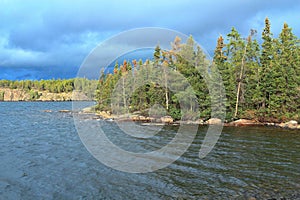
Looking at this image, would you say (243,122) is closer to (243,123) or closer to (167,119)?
(243,123)

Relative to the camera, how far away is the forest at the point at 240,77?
4997 centimetres

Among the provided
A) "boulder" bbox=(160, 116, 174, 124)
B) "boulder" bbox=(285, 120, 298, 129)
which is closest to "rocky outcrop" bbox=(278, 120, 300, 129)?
"boulder" bbox=(285, 120, 298, 129)

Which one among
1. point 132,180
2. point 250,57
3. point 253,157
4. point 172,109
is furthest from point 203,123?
point 132,180

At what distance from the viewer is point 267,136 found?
35.5m

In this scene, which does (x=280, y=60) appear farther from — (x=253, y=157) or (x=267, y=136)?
(x=253, y=157)

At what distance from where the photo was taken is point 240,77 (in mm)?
53281

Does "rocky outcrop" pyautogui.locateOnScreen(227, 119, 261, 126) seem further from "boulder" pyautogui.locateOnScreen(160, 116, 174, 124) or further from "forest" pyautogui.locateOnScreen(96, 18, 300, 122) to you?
"boulder" pyautogui.locateOnScreen(160, 116, 174, 124)

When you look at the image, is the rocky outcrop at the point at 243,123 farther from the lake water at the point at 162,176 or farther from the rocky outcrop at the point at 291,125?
the lake water at the point at 162,176

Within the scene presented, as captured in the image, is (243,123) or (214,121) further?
(214,121)

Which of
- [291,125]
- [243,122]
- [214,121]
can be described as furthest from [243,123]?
[291,125]

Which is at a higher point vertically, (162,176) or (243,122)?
(243,122)

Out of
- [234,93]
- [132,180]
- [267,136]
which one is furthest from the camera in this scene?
[234,93]

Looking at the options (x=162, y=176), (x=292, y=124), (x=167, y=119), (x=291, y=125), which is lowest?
(x=162, y=176)

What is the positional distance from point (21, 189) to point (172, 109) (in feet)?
144
